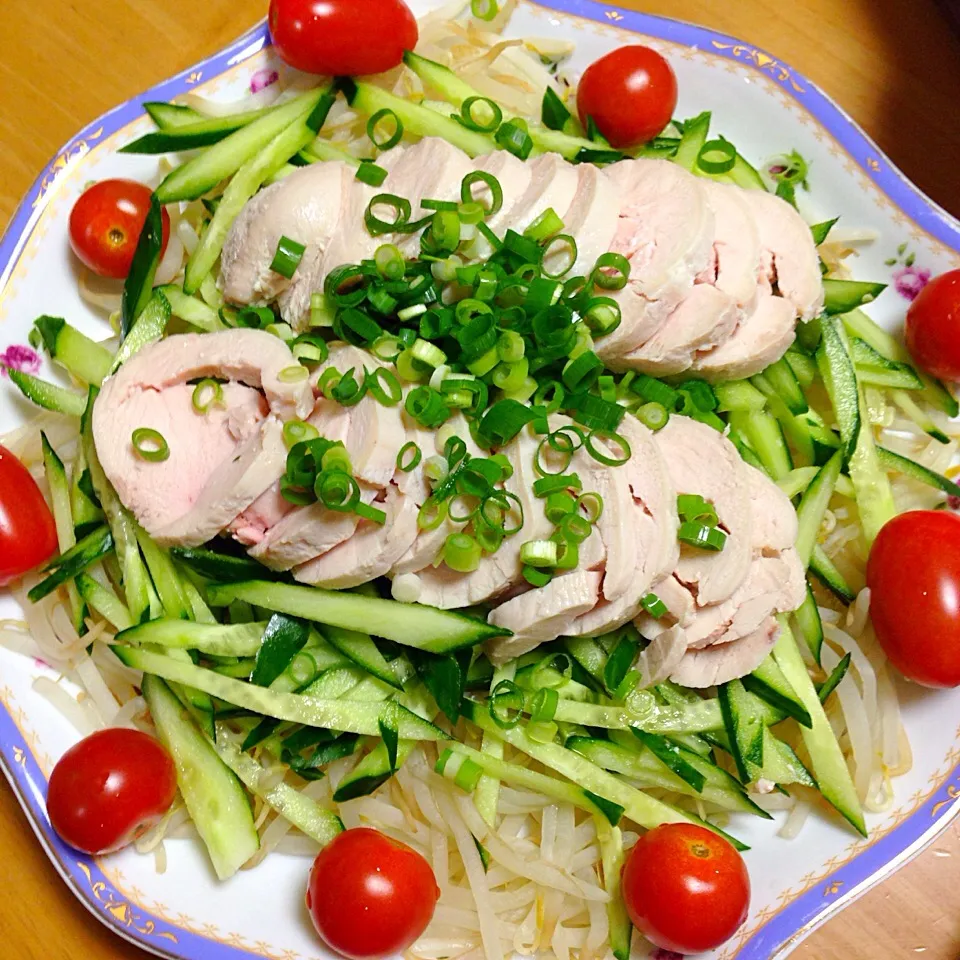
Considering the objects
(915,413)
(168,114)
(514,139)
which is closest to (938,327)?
(915,413)

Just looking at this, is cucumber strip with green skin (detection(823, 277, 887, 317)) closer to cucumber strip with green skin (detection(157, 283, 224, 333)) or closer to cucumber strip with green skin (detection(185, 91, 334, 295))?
cucumber strip with green skin (detection(185, 91, 334, 295))

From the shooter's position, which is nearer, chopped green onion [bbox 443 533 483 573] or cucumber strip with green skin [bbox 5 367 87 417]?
chopped green onion [bbox 443 533 483 573]

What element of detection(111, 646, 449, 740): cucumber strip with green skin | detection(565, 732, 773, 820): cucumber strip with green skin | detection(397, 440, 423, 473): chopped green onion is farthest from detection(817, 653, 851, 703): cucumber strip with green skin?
detection(397, 440, 423, 473): chopped green onion

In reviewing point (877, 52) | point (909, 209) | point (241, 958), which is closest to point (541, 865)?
point (241, 958)

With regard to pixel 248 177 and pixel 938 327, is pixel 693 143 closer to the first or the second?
pixel 938 327

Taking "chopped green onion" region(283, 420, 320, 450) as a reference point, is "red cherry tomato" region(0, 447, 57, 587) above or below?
below

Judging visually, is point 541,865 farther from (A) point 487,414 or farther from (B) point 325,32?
(B) point 325,32
